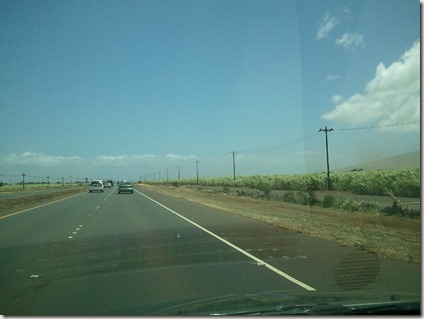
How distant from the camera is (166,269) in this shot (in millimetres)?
10742

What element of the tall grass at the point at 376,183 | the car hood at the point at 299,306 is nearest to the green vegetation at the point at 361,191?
the tall grass at the point at 376,183

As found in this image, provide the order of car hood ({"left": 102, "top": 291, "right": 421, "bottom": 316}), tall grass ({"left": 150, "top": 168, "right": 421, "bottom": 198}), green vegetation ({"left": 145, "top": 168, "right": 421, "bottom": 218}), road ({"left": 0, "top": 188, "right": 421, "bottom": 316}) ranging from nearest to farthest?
car hood ({"left": 102, "top": 291, "right": 421, "bottom": 316}) → road ({"left": 0, "top": 188, "right": 421, "bottom": 316}) → green vegetation ({"left": 145, "top": 168, "right": 421, "bottom": 218}) → tall grass ({"left": 150, "top": 168, "right": 421, "bottom": 198})

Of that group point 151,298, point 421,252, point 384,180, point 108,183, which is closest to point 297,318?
point 151,298

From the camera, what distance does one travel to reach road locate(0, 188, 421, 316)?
8.00m

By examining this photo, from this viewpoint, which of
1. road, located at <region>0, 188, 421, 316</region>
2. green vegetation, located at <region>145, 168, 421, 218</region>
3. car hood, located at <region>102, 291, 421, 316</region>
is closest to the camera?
car hood, located at <region>102, 291, 421, 316</region>

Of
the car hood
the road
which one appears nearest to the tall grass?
the road

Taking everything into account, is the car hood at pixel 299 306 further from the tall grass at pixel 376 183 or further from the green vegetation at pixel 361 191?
the tall grass at pixel 376 183

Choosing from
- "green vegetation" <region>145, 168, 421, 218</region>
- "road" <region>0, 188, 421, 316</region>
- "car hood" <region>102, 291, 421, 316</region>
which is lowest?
"road" <region>0, 188, 421, 316</region>

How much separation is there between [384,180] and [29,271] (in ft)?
153

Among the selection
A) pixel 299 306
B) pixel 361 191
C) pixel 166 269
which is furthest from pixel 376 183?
pixel 299 306

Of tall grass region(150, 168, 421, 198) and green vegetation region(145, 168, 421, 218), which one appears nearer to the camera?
green vegetation region(145, 168, 421, 218)

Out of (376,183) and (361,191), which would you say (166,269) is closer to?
(376,183)

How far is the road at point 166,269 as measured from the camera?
315 inches

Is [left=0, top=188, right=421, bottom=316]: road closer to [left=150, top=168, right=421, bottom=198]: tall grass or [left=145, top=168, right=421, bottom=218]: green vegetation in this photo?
[left=145, top=168, right=421, bottom=218]: green vegetation
